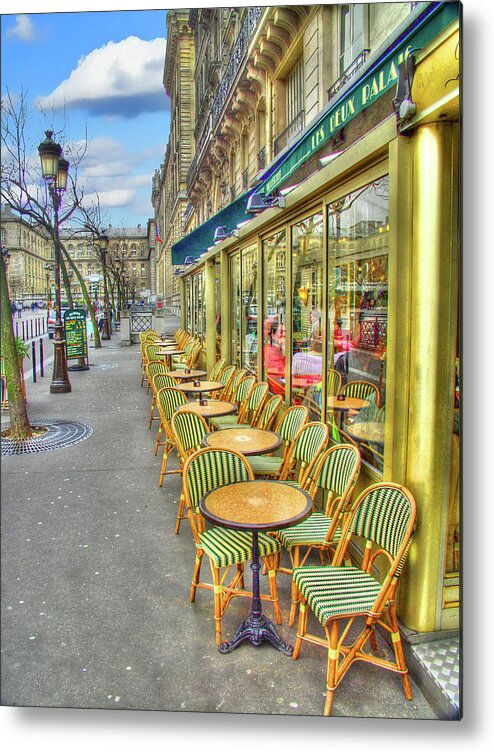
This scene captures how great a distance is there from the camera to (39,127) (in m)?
3.96

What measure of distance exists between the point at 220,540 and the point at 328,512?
0.85m

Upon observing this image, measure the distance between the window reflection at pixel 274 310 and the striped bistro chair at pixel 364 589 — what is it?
137 inches

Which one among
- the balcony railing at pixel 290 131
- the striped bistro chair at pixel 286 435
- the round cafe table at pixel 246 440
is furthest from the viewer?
the balcony railing at pixel 290 131

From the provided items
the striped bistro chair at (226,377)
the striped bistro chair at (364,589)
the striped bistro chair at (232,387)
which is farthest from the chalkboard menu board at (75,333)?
the striped bistro chair at (364,589)

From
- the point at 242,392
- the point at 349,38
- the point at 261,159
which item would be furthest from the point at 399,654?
the point at 261,159

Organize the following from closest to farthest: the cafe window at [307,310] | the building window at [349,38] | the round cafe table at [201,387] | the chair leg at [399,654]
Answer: the chair leg at [399,654] < the cafe window at [307,310] < the building window at [349,38] < the round cafe table at [201,387]

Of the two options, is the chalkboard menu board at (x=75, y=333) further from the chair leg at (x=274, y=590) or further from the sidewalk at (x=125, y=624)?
the chair leg at (x=274, y=590)

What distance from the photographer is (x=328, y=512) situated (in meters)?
3.89

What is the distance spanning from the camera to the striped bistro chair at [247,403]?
21.1ft

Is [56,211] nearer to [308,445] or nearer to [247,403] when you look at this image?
[247,403]

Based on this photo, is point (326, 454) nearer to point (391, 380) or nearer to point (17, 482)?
point (391, 380)

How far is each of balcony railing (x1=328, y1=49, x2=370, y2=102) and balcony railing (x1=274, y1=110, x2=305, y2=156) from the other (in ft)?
6.44

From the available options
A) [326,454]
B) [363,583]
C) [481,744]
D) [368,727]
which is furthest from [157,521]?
[481,744]

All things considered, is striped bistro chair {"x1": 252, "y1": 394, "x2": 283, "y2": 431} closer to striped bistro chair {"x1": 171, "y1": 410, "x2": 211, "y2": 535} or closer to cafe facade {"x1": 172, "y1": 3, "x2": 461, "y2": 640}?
cafe facade {"x1": 172, "y1": 3, "x2": 461, "y2": 640}
